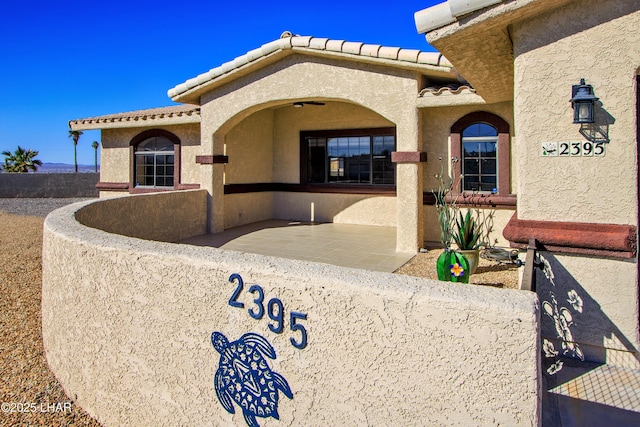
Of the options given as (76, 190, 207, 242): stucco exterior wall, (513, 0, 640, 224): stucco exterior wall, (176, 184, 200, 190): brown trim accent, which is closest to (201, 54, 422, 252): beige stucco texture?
(76, 190, 207, 242): stucco exterior wall

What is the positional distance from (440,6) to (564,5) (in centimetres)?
123

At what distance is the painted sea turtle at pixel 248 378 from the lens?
2.90m

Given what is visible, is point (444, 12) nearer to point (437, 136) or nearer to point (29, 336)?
point (437, 136)

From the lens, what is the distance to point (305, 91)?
10.6 meters

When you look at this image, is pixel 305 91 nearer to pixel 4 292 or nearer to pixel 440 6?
pixel 440 6

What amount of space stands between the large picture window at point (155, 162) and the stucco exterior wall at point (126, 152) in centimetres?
39

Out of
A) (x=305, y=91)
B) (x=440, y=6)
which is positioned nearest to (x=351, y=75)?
(x=305, y=91)

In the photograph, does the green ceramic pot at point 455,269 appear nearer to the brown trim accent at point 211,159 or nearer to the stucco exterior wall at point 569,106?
the stucco exterior wall at point 569,106

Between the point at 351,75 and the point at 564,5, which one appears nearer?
the point at 564,5

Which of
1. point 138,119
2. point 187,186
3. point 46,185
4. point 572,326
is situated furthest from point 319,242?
point 46,185

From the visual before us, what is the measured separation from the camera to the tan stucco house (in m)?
4.30

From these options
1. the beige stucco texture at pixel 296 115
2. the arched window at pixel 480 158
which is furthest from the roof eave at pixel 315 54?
the arched window at pixel 480 158

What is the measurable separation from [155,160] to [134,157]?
0.92 m

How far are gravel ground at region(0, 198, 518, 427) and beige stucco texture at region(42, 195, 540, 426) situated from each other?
27 cm
